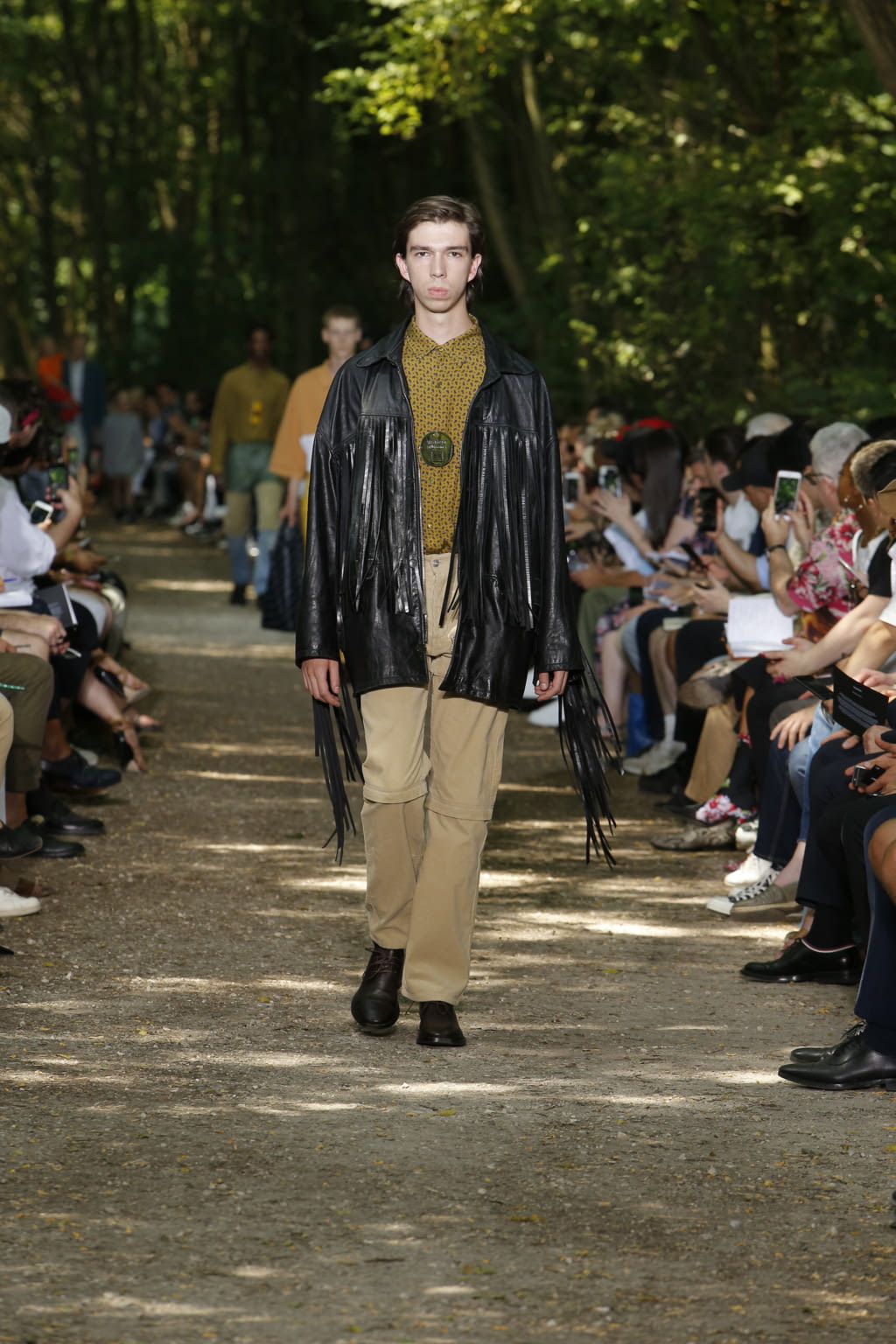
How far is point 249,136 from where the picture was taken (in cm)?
3484

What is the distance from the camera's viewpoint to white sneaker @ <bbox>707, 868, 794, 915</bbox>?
7344 mm

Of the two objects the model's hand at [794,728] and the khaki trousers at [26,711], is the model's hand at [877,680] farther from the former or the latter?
the khaki trousers at [26,711]

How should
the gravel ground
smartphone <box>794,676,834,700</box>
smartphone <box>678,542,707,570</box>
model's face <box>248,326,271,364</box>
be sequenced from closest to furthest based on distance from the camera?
the gravel ground
smartphone <box>794,676,834,700</box>
smartphone <box>678,542,707,570</box>
model's face <box>248,326,271,364</box>

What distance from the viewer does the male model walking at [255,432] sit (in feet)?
55.6

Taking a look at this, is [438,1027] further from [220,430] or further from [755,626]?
[220,430]

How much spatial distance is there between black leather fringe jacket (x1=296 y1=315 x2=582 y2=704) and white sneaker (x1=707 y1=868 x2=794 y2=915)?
2024 mm

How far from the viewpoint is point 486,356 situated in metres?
5.63

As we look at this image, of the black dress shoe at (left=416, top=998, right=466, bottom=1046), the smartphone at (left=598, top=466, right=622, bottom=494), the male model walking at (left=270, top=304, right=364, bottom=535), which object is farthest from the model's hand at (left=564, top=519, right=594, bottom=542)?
the black dress shoe at (left=416, top=998, right=466, bottom=1046)

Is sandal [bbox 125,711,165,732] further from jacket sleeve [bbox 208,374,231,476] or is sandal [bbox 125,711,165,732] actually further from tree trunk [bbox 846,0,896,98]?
jacket sleeve [bbox 208,374,231,476]

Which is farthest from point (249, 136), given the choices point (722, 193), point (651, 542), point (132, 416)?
point (651, 542)

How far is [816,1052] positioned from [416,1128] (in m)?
1.19

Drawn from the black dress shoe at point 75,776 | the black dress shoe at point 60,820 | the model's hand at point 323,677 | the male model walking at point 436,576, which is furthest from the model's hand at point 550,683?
the black dress shoe at point 75,776

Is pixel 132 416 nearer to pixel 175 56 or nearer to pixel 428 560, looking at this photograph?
pixel 175 56

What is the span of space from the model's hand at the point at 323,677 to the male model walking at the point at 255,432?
1119cm
